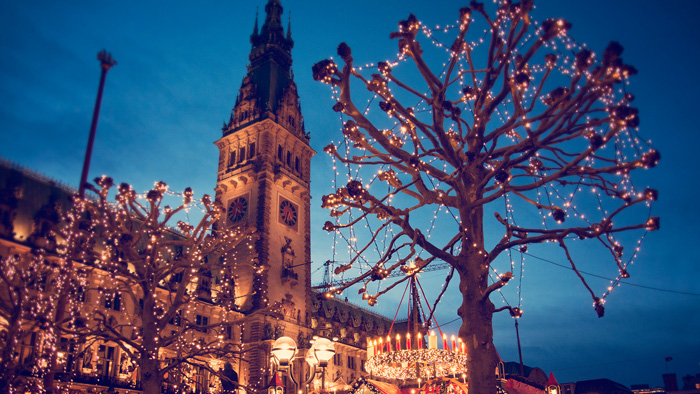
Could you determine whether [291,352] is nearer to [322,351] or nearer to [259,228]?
[322,351]

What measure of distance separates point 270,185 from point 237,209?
14.2ft

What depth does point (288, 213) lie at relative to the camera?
5062 centimetres

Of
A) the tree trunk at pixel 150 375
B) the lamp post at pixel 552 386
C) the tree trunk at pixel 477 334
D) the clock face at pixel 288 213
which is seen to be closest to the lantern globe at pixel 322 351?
the tree trunk at pixel 477 334

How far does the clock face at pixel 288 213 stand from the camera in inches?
1960

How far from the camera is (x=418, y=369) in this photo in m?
14.6

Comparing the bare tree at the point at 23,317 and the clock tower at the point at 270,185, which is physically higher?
the clock tower at the point at 270,185

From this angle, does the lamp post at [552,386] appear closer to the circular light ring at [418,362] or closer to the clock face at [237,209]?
the circular light ring at [418,362]

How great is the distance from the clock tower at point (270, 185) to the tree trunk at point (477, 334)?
1412 inches

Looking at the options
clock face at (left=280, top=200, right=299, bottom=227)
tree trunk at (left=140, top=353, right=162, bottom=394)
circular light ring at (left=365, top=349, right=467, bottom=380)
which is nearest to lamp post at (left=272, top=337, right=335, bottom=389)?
circular light ring at (left=365, top=349, right=467, bottom=380)

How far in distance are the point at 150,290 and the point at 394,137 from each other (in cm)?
1316

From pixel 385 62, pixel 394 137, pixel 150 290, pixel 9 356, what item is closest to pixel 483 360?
pixel 394 137

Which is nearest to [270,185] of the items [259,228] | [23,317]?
[259,228]

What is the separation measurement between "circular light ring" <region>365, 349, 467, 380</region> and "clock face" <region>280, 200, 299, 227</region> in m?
35.6

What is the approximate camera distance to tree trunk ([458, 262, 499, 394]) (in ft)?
27.1
